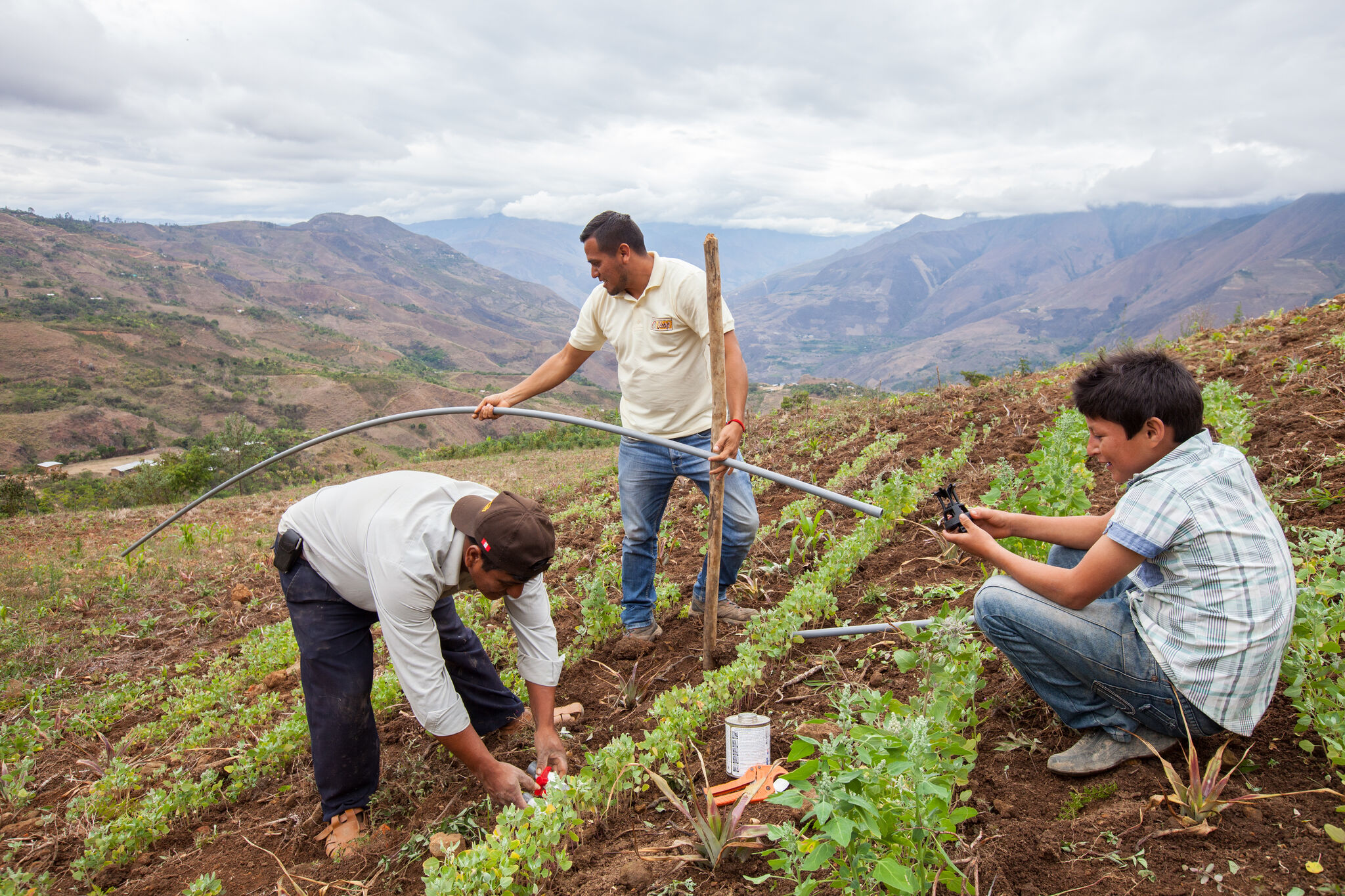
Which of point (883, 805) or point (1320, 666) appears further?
point (1320, 666)

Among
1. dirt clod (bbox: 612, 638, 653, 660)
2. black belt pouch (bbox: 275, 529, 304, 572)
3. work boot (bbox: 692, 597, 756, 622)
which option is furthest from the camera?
work boot (bbox: 692, 597, 756, 622)

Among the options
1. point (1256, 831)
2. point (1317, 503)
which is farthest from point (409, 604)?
point (1317, 503)

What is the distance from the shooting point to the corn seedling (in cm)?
228

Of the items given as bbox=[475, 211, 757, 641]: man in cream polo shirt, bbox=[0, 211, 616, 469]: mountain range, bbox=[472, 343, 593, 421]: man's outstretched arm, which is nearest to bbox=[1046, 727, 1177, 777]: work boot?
bbox=[475, 211, 757, 641]: man in cream polo shirt

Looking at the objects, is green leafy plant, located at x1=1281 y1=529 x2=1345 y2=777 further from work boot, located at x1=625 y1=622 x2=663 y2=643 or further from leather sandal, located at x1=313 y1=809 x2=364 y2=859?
leather sandal, located at x1=313 y1=809 x2=364 y2=859

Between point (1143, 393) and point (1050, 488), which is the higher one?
point (1143, 393)

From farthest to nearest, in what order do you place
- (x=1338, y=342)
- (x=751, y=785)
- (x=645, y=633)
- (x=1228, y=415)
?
(x=1338, y=342)
(x=1228, y=415)
(x=645, y=633)
(x=751, y=785)

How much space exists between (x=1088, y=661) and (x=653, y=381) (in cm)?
243

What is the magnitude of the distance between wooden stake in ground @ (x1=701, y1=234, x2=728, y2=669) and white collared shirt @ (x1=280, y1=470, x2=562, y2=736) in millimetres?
981

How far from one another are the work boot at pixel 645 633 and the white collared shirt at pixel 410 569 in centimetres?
123

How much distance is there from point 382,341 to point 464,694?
16512 cm

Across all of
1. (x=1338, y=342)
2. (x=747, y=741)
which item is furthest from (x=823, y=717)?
(x=1338, y=342)

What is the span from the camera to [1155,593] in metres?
2.27

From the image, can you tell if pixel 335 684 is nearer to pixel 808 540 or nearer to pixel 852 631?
pixel 852 631
